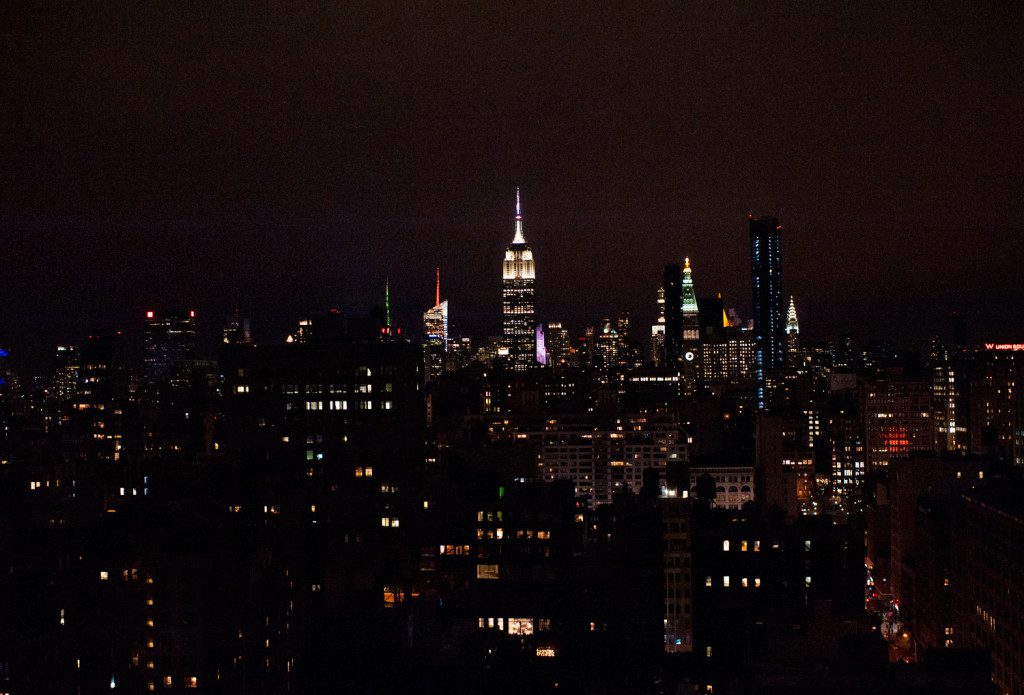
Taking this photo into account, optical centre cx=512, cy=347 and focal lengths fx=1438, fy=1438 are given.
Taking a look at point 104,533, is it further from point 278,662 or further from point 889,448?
point 889,448

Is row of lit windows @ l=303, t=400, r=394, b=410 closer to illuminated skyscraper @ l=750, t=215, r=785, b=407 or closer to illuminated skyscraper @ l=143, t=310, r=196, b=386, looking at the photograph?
illuminated skyscraper @ l=143, t=310, r=196, b=386

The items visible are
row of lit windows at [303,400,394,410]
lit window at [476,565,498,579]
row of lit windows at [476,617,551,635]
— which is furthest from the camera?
row of lit windows at [303,400,394,410]

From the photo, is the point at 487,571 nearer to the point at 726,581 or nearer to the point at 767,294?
the point at 726,581

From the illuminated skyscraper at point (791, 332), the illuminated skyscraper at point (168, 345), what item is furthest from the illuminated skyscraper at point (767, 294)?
the illuminated skyscraper at point (168, 345)

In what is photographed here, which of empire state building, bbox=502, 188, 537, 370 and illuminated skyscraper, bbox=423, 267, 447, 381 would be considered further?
empire state building, bbox=502, 188, 537, 370

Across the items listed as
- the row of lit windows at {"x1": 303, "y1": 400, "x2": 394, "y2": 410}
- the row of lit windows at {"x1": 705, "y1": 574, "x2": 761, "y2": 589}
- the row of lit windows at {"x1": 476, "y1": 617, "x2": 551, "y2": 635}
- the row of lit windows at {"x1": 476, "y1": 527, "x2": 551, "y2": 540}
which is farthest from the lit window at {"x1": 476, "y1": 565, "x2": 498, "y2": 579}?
the row of lit windows at {"x1": 303, "y1": 400, "x2": 394, "y2": 410}

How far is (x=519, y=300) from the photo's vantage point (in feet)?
426

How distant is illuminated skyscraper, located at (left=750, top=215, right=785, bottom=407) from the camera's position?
135750 millimetres

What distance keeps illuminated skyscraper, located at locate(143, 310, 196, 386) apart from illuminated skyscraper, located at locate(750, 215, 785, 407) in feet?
192

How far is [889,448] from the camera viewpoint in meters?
83.8

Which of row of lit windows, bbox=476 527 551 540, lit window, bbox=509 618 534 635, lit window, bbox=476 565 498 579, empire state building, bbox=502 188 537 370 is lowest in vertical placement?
lit window, bbox=509 618 534 635

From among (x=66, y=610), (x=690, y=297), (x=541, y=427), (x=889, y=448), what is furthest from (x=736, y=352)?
(x=66, y=610)

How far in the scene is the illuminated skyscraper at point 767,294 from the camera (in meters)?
136

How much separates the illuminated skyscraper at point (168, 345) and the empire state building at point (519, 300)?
1720 inches
